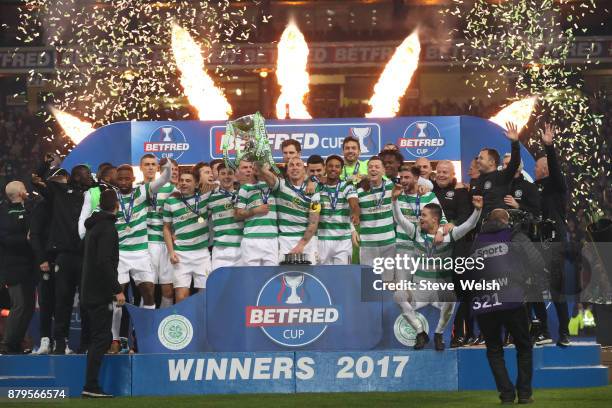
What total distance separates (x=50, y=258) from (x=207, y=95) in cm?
907

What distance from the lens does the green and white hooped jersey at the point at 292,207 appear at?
44.1 ft

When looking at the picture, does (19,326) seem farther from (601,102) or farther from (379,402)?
(601,102)

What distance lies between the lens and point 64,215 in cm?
1370

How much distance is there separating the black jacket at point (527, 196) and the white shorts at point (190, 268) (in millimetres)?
3538

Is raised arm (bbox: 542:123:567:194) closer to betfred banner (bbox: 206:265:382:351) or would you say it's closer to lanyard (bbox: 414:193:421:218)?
lanyard (bbox: 414:193:421:218)

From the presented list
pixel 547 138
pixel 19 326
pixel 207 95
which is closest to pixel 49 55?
pixel 207 95

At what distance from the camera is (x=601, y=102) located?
32.3m

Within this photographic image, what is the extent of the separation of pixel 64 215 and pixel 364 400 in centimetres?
420

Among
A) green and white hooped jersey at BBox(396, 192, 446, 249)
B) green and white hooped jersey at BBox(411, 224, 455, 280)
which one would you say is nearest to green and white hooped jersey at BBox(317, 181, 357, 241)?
green and white hooped jersey at BBox(396, 192, 446, 249)

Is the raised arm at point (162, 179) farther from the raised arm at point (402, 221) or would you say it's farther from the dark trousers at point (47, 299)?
the raised arm at point (402, 221)

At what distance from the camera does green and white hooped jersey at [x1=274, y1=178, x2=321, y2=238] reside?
44.1 ft

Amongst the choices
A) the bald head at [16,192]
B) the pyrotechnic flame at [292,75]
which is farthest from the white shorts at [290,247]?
the pyrotechnic flame at [292,75]

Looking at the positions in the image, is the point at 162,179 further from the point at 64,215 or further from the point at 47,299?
the point at 47,299

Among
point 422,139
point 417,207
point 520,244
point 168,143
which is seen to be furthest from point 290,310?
point 168,143
